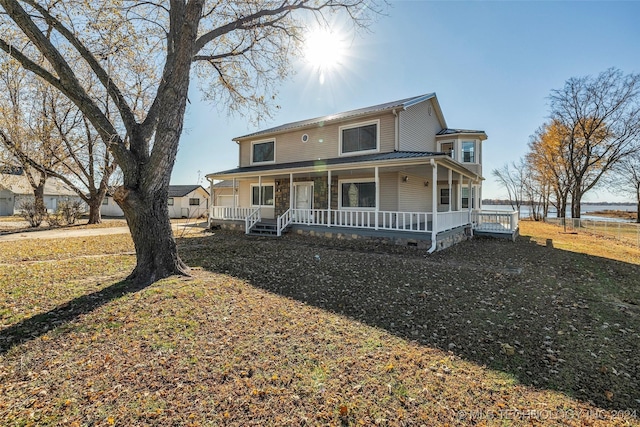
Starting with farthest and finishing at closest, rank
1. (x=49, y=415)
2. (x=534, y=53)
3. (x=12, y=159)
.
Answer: (x=12, y=159) < (x=534, y=53) < (x=49, y=415)

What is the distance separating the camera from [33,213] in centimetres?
1919

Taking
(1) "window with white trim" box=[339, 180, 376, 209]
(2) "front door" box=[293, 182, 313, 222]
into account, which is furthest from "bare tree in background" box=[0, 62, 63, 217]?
(1) "window with white trim" box=[339, 180, 376, 209]

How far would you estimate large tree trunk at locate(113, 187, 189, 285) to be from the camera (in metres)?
5.77

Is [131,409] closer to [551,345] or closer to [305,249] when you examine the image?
[551,345]

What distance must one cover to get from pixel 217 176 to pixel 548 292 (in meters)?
15.8

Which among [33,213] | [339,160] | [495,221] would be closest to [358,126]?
[339,160]

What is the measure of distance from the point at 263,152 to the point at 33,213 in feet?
50.5

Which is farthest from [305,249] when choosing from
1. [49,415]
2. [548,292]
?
[49,415]

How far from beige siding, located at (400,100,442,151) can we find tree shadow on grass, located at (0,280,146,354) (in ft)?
38.1

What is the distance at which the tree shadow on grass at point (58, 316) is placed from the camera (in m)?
3.87

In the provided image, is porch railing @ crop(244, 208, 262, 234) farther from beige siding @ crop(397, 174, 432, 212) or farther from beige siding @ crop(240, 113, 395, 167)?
beige siding @ crop(397, 174, 432, 212)

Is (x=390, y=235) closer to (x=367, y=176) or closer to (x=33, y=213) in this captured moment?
(x=367, y=176)

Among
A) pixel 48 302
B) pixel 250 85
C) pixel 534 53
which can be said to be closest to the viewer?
pixel 48 302

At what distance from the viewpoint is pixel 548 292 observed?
20.4ft
